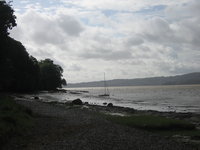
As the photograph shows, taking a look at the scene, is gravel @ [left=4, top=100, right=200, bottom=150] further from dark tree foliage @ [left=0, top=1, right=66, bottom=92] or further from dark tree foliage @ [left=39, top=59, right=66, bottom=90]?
dark tree foliage @ [left=39, top=59, right=66, bottom=90]

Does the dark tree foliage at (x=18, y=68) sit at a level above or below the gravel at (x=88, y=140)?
above

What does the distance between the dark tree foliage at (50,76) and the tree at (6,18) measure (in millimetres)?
88864

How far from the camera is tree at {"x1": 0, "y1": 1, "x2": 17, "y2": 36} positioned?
54.8m

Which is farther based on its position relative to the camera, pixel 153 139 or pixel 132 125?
pixel 132 125

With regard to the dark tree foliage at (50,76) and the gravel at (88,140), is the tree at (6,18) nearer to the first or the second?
the gravel at (88,140)

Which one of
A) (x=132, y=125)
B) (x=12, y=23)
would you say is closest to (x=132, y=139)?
(x=132, y=125)

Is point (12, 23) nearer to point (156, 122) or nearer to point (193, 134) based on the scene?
point (156, 122)

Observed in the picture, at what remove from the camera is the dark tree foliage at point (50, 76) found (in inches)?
5982

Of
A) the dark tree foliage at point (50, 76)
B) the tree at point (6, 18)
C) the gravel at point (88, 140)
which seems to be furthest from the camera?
the dark tree foliage at point (50, 76)

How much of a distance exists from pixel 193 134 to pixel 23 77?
84.5 metres

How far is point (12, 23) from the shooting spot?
60.9m

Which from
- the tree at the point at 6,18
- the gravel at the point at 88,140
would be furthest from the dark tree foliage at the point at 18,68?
the gravel at the point at 88,140

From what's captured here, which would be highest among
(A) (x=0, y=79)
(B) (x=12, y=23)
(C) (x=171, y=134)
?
(B) (x=12, y=23)

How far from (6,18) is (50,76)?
97155 millimetres
